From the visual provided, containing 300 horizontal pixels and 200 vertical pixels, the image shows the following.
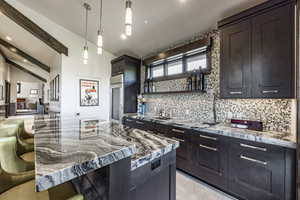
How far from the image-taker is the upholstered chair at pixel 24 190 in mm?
1033

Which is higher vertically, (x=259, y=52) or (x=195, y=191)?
(x=259, y=52)

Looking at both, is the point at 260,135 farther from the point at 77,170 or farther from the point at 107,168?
the point at 77,170

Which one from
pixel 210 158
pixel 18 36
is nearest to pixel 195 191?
pixel 210 158

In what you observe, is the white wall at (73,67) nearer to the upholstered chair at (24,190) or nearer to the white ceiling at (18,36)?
the white ceiling at (18,36)

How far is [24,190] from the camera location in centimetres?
116

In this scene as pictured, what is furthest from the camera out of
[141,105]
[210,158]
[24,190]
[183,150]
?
[141,105]

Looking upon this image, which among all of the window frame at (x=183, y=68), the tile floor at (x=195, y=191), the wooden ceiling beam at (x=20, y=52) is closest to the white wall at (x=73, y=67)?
the window frame at (x=183, y=68)

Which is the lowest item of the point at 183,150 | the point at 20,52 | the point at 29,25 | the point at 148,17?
the point at 183,150

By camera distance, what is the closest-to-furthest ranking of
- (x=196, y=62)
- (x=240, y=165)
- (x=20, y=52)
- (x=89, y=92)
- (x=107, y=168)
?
(x=107, y=168) < (x=240, y=165) < (x=196, y=62) < (x=89, y=92) < (x=20, y=52)

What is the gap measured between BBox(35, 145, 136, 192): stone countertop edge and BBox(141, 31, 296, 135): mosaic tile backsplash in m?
2.23

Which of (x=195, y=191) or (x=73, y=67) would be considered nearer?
(x=195, y=191)

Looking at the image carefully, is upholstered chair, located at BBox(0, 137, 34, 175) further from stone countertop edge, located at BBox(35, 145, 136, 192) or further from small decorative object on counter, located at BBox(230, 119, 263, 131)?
small decorative object on counter, located at BBox(230, 119, 263, 131)

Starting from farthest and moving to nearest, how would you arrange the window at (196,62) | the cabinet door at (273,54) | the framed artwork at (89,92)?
the framed artwork at (89,92)
the window at (196,62)
the cabinet door at (273,54)

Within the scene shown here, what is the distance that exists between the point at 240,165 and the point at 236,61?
1.42 meters
